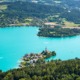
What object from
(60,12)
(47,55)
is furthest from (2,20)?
(47,55)

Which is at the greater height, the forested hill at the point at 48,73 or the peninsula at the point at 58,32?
the peninsula at the point at 58,32

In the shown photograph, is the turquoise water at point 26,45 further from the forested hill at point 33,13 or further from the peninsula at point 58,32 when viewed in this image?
the forested hill at point 33,13

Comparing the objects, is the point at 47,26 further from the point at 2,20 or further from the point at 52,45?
the point at 52,45

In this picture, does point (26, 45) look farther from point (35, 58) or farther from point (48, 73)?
point (48, 73)

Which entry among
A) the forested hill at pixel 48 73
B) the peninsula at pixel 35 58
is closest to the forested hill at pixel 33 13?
the peninsula at pixel 35 58

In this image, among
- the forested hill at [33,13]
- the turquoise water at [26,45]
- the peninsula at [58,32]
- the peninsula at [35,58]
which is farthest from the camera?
the forested hill at [33,13]

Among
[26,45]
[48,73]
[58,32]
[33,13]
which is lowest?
[48,73]

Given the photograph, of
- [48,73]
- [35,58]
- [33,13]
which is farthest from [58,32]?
[48,73]

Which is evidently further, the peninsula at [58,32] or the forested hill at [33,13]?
the forested hill at [33,13]

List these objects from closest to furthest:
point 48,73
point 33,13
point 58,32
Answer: point 48,73
point 58,32
point 33,13
